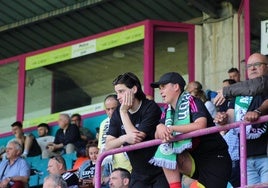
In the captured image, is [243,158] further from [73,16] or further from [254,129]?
[73,16]

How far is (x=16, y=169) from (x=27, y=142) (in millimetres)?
2035

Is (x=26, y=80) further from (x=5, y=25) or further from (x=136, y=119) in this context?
(x=136, y=119)

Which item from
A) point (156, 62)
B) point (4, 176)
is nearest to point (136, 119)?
point (4, 176)

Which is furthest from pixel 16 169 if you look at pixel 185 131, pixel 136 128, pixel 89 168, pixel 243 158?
pixel 243 158

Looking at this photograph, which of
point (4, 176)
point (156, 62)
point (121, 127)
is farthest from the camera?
point (156, 62)

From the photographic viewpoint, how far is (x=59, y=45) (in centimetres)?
1623

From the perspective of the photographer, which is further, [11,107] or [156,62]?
[11,107]

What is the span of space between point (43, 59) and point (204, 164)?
9.16 meters

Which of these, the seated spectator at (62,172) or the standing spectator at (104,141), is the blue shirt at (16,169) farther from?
the standing spectator at (104,141)

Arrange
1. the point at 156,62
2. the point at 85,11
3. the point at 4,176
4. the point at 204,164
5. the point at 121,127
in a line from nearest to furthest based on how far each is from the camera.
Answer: the point at 204,164 < the point at 121,127 < the point at 4,176 < the point at 156,62 < the point at 85,11

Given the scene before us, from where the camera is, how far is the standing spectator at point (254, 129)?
8055mm

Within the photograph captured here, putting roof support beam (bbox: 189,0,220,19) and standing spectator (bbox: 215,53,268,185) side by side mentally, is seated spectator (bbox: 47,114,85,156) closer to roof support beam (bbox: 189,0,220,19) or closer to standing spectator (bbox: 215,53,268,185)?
roof support beam (bbox: 189,0,220,19)

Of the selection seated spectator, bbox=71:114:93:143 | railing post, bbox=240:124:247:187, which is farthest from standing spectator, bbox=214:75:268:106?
seated spectator, bbox=71:114:93:143

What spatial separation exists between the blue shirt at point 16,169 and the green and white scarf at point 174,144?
4.95 m
